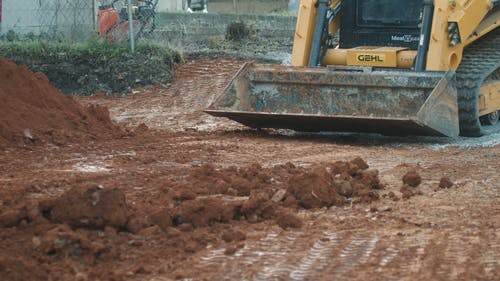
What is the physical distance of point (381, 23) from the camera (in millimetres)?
12977

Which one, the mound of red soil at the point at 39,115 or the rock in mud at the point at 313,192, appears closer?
the rock in mud at the point at 313,192

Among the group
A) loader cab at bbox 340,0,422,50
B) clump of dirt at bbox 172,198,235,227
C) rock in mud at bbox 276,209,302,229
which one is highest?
loader cab at bbox 340,0,422,50

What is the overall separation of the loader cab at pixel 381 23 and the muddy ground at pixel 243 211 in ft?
7.21

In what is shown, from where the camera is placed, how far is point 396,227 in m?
6.70

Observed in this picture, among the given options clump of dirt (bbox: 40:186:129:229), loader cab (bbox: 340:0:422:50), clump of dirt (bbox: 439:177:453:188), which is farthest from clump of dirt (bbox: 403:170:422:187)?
loader cab (bbox: 340:0:422:50)

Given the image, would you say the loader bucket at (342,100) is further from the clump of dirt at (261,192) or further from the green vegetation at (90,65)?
the green vegetation at (90,65)

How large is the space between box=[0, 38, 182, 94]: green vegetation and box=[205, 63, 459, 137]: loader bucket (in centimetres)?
478

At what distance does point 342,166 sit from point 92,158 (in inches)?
99.5

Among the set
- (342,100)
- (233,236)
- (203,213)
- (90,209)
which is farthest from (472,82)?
(90,209)

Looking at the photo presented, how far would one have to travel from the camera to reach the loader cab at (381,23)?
41.5ft

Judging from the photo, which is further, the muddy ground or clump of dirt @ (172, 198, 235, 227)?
clump of dirt @ (172, 198, 235, 227)

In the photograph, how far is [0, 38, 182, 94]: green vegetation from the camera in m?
16.6

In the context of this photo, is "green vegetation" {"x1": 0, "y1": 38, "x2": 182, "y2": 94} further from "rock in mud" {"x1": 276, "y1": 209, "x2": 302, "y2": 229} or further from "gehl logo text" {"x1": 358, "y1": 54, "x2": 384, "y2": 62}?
"rock in mud" {"x1": 276, "y1": 209, "x2": 302, "y2": 229}

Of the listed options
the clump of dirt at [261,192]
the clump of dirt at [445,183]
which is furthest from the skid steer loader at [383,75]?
the clump of dirt at [261,192]
